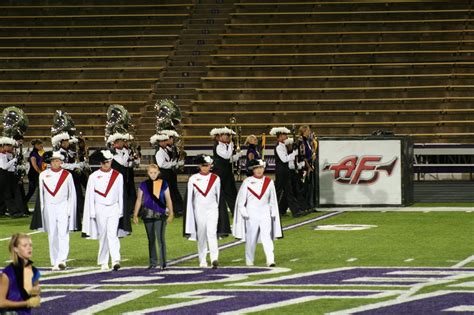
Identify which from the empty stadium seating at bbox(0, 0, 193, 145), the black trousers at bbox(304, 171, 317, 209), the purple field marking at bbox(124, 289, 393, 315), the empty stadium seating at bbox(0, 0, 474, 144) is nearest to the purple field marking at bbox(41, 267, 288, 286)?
the purple field marking at bbox(124, 289, 393, 315)

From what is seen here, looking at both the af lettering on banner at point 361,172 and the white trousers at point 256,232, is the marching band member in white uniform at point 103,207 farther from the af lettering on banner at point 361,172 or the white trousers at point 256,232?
the af lettering on banner at point 361,172

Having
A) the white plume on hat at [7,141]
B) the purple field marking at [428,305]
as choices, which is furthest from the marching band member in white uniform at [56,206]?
the white plume on hat at [7,141]

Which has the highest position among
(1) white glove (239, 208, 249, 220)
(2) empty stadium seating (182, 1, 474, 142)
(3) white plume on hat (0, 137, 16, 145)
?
(2) empty stadium seating (182, 1, 474, 142)

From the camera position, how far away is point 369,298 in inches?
514

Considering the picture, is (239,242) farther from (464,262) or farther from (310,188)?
(310,188)

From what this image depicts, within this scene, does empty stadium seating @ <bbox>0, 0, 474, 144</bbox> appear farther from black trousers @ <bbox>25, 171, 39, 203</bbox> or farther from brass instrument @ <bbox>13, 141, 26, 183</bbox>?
brass instrument @ <bbox>13, 141, 26, 183</bbox>

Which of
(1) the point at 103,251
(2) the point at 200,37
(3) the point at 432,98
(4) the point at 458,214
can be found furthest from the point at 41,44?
(1) the point at 103,251

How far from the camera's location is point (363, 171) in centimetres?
2555

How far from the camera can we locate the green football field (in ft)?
42.0

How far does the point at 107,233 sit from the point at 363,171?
10.3m

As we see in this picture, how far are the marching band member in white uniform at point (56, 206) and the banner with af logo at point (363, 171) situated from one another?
32.0 ft

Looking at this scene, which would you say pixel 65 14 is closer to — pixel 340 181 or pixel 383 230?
pixel 340 181

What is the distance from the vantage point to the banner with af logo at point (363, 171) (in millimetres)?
25547

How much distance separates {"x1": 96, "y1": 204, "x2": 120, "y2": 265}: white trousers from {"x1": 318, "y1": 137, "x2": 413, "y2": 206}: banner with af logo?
10035mm
